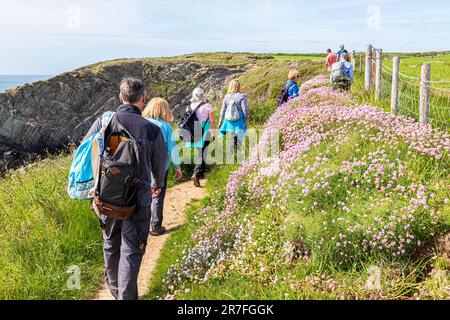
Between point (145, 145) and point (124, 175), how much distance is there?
42 centimetres

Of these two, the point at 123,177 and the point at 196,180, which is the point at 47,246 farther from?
the point at 196,180

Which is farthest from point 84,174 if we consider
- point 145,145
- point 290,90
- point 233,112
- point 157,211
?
point 290,90

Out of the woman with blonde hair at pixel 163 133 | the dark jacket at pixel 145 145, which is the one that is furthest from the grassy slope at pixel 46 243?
the dark jacket at pixel 145 145

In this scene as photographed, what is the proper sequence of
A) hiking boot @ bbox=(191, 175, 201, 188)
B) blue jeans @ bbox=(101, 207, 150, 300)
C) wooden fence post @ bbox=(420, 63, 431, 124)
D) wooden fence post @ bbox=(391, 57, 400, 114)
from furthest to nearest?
hiking boot @ bbox=(191, 175, 201, 188) < wooden fence post @ bbox=(391, 57, 400, 114) < wooden fence post @ bbox=(420, 63, 431, 124) < blue jeans @ bbox=(101, 207, 150, 300)

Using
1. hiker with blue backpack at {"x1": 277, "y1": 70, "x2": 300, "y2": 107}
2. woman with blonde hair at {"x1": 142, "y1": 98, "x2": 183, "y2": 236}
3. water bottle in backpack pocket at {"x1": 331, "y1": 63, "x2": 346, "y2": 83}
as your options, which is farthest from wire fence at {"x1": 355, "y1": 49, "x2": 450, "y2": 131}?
woman with blonde hair at {"x1": 142, "y1": 98, "x2": 183, "y2": 236}

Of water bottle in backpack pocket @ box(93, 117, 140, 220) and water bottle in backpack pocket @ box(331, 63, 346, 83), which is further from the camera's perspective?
water bottle in backpack pocket @ box(331, 63, 346, 83)

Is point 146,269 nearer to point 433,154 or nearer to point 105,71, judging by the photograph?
point 433,154

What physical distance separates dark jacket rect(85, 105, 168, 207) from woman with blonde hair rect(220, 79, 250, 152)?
5.25 meters

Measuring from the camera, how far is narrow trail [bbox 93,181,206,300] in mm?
5668

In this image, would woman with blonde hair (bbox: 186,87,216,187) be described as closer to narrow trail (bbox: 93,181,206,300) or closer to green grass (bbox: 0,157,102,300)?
narrow trail (bbox: 93,181,206,300)

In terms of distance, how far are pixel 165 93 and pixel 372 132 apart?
5620 centimetres

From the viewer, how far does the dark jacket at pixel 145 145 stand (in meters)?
4.43

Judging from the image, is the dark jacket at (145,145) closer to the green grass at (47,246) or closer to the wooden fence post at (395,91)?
the green grass at (47,246)

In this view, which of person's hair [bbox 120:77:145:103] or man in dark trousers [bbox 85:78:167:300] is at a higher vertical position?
person's hair [bbox 120:77:145:103]
